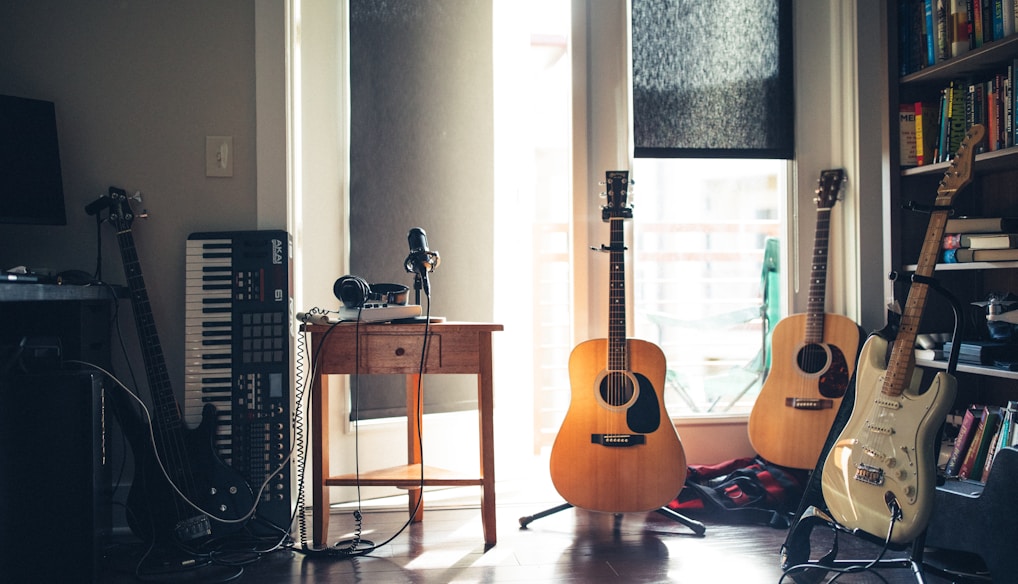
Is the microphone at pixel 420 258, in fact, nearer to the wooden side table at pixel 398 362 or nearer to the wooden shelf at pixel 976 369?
the wooden side table at pixel 398 362

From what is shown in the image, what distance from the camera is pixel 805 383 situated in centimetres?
266

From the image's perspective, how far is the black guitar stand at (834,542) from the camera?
73.8 inches

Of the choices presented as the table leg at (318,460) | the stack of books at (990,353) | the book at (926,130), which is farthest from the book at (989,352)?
the table leg at (318,460)

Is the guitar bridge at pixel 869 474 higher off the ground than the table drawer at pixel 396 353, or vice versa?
the table drawer at pixel 396 353

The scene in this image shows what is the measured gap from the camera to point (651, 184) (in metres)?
3.05

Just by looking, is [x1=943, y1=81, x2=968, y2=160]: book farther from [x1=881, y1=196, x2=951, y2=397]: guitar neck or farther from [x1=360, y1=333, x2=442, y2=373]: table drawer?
[x1=360, y1=333, x2=442, y2=373]: table drawer

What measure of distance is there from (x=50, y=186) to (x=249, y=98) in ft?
2.25

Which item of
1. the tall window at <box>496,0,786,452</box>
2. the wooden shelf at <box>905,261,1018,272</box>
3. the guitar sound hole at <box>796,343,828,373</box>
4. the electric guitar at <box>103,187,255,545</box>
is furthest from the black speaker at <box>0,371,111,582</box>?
the wooden shelf at <box>905,261,1018,272</box>

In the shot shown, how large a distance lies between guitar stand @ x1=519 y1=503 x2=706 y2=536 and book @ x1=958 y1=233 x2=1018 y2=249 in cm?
125

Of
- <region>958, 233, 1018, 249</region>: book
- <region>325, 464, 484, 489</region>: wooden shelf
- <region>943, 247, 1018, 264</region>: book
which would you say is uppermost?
<region>958, 233, 1018, 249</region>: book

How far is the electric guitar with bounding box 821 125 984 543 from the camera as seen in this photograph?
1775mm

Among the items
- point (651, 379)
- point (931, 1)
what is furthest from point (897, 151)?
point (651, 379)

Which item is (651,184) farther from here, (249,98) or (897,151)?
(249,98)

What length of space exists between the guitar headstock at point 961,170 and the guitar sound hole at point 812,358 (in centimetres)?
84
